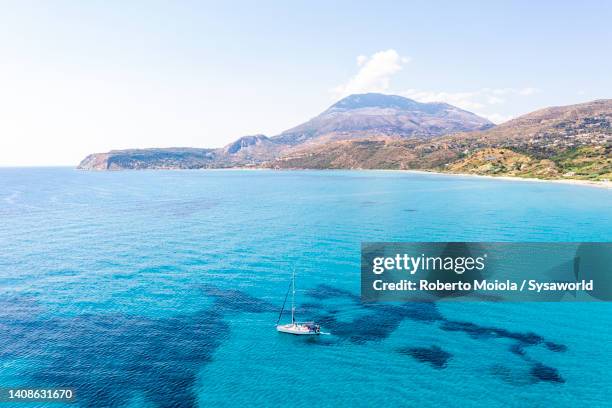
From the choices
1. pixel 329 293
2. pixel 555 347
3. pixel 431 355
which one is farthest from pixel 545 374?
pixel 329 293

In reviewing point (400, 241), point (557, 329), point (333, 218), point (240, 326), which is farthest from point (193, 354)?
point (333, 218)

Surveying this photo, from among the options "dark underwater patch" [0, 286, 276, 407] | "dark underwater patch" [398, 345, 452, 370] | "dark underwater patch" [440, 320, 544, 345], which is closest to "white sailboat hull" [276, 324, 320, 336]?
"dark underwater patch" [0, 286, 276, 407]

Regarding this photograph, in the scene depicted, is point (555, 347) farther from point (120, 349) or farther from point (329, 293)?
point (120, 349)

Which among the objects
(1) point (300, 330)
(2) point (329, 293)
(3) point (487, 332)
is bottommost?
(3) point (487, 332)

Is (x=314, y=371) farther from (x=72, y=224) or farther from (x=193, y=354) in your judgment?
(x=72, y=224)

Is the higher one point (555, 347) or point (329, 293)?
point (329, 293)

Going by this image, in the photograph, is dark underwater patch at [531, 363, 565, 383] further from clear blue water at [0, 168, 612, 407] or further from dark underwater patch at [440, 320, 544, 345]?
dark underwater patch at [440, 320, 544, 345]

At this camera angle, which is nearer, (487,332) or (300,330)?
(300,330)

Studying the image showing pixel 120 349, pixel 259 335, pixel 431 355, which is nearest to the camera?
pixel 431 355
